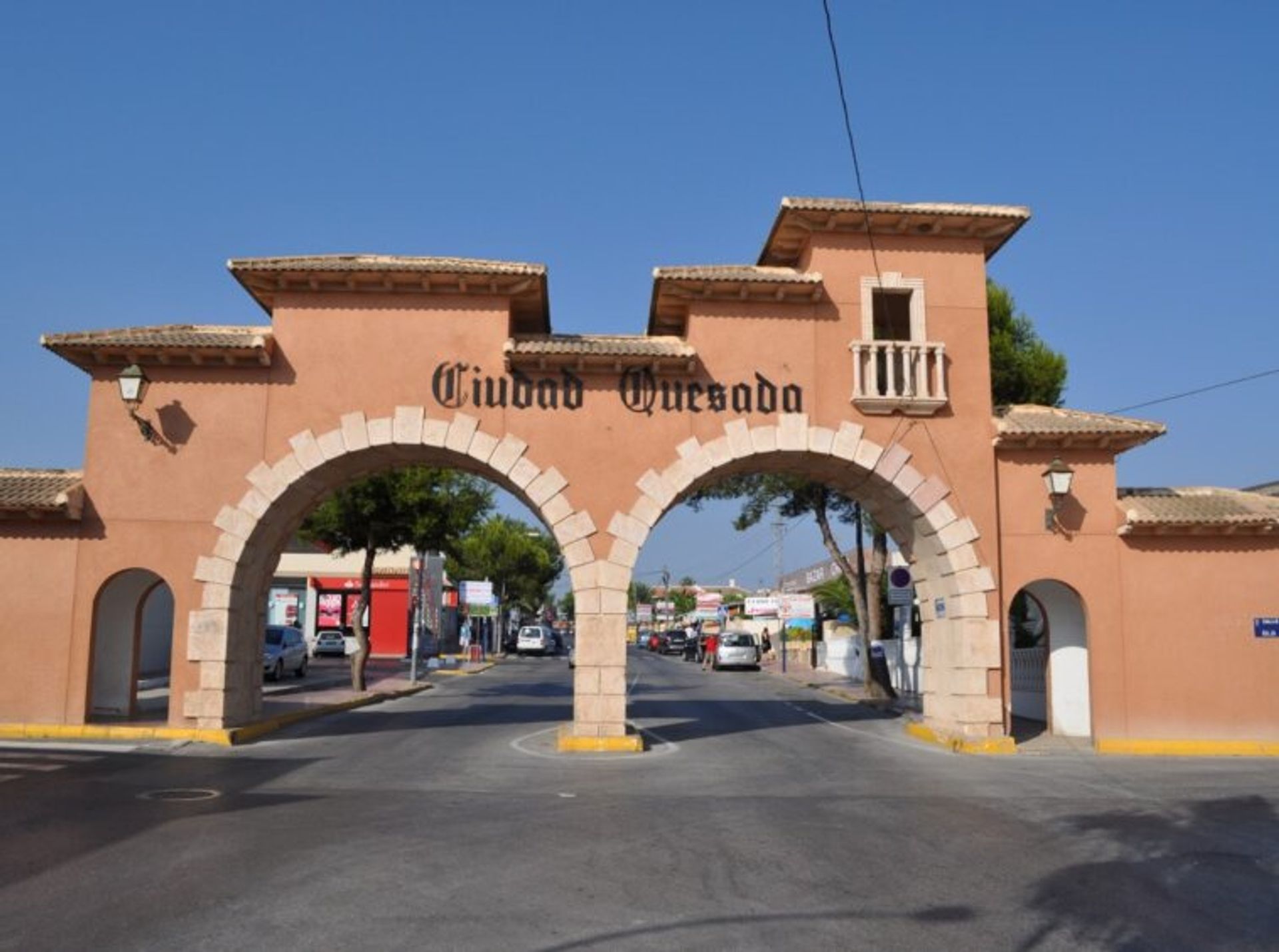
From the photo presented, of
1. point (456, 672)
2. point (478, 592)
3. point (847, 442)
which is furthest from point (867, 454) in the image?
point (478, 592)

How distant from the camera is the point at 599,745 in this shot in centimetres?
1471

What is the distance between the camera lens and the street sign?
2189 cm

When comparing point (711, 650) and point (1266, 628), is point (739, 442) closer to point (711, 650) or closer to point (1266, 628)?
point (1266, 628)

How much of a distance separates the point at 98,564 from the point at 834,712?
14.2m

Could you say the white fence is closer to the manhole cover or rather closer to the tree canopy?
the manhole cover

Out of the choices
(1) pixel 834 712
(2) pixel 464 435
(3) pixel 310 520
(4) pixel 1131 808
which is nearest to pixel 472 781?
(2) pixel 464 435

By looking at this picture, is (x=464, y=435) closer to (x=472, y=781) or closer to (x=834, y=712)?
(x=472, y=781)

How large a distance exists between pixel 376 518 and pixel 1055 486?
1598 cm

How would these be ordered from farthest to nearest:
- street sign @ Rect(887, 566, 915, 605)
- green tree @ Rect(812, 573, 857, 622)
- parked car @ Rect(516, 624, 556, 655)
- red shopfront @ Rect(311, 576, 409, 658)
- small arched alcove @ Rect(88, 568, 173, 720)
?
parked car @ Rect(516, 624, 556, 655), red shopfront @ Rect(311, 576, 409, 658), green tree @ Rect(812, 573, 857, 622), street sign @ Rect(887, 566, 915, 605), small arched alcove @ Rect(88, 568, 173, 720)

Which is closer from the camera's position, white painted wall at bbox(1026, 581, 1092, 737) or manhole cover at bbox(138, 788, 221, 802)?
manhole cover at bbox(138, 788, 221, 802)

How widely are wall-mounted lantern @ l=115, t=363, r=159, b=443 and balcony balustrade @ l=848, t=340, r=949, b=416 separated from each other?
33.3ft

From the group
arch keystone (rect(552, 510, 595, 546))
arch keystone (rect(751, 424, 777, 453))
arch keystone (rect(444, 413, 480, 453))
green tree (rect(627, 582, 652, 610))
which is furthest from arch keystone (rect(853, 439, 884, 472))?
green tree (rect(627, 582, 652, 610))

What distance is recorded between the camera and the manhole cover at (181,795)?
33.4 ft

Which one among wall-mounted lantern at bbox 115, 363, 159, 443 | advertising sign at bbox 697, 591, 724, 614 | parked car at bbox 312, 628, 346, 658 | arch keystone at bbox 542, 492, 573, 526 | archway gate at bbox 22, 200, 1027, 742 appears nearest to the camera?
wall-mounted lantern at bbox 115, 363, 159, 443
